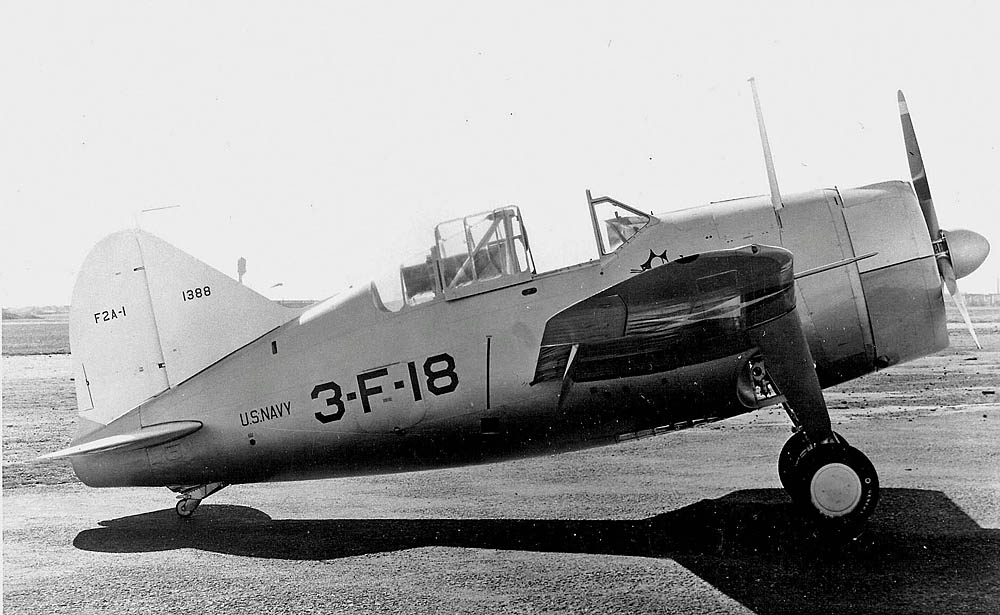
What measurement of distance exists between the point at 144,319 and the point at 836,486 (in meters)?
5.42

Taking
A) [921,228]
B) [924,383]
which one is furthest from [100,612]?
[924,383]

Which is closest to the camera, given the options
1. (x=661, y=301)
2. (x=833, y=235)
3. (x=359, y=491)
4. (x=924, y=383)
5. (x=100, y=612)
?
(x=100, y=612)

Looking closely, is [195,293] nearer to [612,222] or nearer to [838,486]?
[612,222]

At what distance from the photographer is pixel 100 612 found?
4.54 metres

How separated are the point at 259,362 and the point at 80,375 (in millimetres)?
1572

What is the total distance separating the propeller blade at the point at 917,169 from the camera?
602 cm

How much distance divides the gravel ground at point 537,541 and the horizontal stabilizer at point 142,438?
785 mm

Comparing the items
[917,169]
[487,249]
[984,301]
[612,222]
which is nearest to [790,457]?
[612,222]

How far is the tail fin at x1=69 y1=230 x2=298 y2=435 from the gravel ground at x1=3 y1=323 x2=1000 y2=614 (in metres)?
1.23

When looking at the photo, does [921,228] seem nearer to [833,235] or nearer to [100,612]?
[833,235]

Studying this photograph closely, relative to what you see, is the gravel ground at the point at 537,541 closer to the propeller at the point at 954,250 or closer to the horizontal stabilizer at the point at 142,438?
the horizontal stabilizer at the point at 142,438

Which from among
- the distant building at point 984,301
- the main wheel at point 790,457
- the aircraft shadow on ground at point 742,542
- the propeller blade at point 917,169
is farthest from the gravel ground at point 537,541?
the distant building at point 984,301

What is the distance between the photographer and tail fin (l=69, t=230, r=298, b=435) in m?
6.13

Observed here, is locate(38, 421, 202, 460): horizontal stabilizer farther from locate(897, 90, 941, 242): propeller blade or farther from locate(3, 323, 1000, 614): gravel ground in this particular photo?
locate(897, 90, 941, 242): propeller blade
